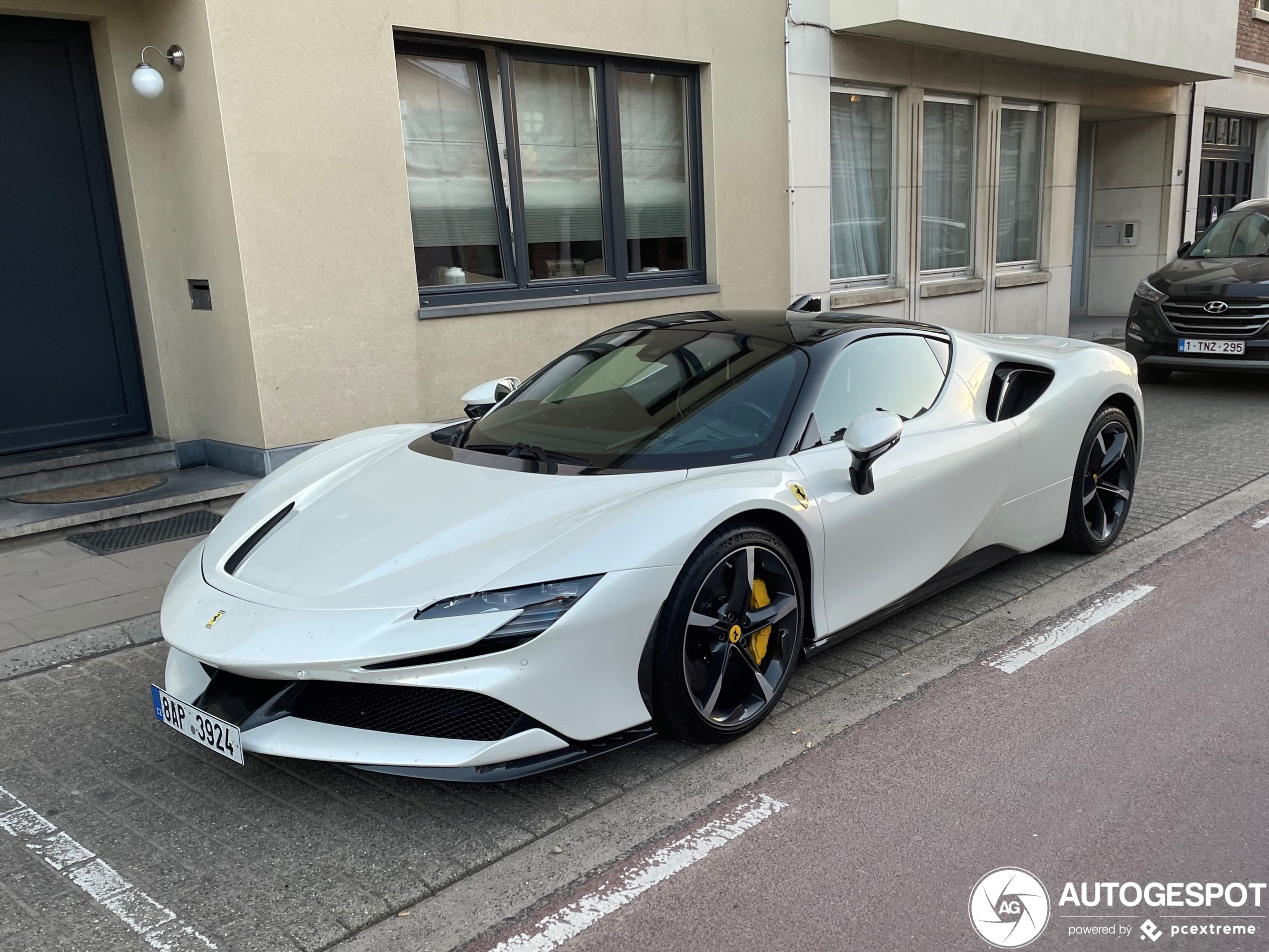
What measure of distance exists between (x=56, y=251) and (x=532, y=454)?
490 centimetres

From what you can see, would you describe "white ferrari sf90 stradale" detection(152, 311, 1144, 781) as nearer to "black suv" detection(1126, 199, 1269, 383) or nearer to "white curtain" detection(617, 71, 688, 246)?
"white curtain" detection(617, 71, 688, 246)

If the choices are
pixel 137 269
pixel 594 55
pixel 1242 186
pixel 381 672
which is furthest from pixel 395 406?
pixel 1242 186

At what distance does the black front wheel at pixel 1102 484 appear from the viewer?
496cm

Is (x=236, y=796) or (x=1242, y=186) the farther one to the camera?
(x=1242, y=186)

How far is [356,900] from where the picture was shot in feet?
8.77

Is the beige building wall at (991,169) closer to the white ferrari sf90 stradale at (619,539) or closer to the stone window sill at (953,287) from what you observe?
the stone window sill at (953,287)

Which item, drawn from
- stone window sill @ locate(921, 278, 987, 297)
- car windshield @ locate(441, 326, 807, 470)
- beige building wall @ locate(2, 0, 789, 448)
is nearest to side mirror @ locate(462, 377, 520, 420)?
car windshield @ locate(441, 326, 807, 470)

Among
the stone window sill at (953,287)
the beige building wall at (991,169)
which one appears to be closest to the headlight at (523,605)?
the beige building wall at (991,169)

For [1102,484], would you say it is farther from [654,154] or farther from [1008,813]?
[654,154]

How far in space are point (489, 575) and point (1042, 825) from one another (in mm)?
1700

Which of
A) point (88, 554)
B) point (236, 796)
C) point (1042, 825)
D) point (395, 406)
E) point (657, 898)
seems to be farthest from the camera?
point (395, 406)

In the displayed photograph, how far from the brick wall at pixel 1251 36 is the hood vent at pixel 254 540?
17.3 metres

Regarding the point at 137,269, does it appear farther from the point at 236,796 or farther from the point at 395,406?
the point at 236,796

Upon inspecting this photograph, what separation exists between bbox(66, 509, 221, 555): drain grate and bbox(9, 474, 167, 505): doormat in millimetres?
424
